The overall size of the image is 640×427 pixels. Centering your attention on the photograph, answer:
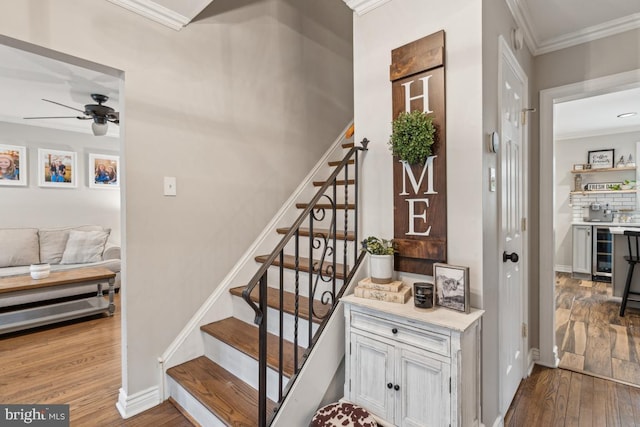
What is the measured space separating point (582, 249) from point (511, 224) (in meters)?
5.18

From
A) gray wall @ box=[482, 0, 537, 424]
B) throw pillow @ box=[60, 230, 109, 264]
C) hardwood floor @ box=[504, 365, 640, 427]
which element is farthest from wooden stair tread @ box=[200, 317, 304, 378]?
throw pillow @ box=[60, 230, 109, 264]

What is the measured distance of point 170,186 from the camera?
206cm

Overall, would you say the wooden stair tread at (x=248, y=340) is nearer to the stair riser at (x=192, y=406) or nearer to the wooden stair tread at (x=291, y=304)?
the wooden stair tread at (x=291, y=304)

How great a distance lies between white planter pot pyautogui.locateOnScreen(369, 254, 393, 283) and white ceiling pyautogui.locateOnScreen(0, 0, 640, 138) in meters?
1.44

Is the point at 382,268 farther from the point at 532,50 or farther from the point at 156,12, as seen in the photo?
the point at 532,50

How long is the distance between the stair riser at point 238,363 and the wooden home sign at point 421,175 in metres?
0.96

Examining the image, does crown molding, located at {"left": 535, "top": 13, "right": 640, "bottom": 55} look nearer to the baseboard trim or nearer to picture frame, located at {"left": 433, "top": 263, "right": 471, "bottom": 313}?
picture frame, located at {"left": 433, "top": 263, "right": 471, "bottom": 313}

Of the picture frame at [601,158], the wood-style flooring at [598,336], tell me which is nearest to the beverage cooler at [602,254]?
the wood-style flooring at [598,336]

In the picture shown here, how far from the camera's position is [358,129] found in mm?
1947

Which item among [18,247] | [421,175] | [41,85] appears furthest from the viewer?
[18,247]

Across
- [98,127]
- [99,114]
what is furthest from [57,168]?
[99,114]

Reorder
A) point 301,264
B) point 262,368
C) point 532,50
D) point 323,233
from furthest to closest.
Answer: point 532,50 < point 323,233 < point 301,264 < point 262,368

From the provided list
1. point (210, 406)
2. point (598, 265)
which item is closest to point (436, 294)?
point (210, 406)

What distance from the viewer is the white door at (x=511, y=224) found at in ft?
5.96
